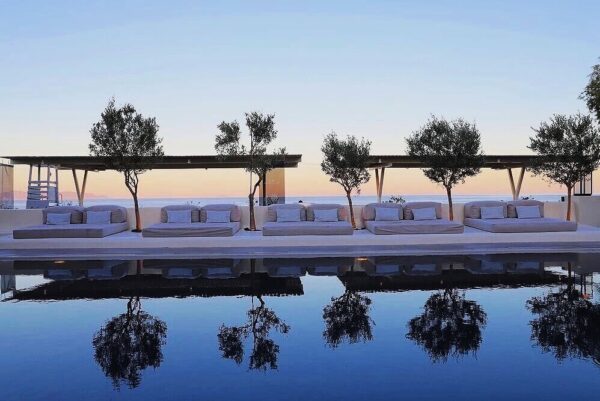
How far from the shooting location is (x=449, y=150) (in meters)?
14.0

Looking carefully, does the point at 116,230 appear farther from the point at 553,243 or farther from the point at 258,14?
the point at 553,243

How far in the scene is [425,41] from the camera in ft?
48.8

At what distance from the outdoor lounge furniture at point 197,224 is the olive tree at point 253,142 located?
634 mm

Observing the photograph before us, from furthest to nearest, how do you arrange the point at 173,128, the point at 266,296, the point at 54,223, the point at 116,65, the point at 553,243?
the point at 173,128, the point at 116,65, the point at 54,223, the point at 553,243, the point at 266,296

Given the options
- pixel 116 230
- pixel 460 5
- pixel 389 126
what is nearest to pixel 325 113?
pixel 389 126

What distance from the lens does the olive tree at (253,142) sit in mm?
12938

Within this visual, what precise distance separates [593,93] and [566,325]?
10.7 metres

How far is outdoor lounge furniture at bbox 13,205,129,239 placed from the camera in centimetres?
1130

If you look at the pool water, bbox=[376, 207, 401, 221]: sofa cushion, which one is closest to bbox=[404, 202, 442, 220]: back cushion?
bbox=[376, 207, 401, 221]: sofa cushion

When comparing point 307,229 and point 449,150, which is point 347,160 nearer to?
point 449,150

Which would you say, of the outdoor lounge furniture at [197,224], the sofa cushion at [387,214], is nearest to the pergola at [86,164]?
the outdoor lounge furniture at [197,224]

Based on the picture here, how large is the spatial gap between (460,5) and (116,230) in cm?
1100

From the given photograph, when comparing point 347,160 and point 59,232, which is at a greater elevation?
point 347,160

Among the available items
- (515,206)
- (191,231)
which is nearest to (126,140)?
(191,231)
